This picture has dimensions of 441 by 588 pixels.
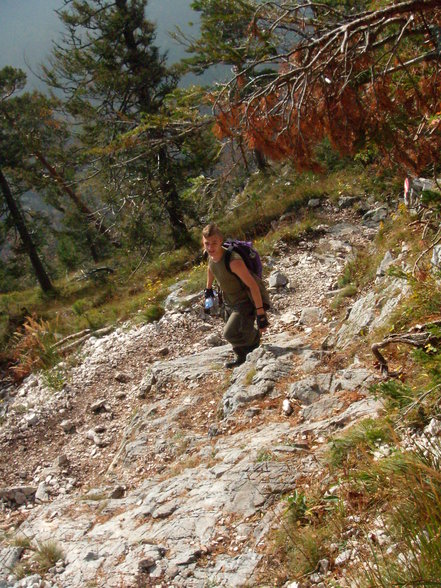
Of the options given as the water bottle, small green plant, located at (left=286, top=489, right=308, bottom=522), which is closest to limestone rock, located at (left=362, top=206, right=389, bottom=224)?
the water bottle

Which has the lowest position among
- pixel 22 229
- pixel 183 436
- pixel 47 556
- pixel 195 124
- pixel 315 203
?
pixel 183 436

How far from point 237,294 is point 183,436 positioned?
6.41 ft

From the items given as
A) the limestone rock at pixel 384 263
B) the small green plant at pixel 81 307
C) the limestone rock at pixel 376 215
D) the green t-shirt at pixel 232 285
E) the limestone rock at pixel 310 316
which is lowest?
the limestone rock at pixel 310 316

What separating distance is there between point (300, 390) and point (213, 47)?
8373 mm

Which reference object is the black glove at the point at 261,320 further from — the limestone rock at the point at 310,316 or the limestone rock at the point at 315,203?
the limestone rock at the point at 315,203

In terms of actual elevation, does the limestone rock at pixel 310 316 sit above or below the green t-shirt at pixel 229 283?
below

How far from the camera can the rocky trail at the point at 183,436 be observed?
3.44 metres

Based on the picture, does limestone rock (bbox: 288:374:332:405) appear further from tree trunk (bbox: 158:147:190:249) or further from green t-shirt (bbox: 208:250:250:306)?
tree trunk (bbox: 158:147:190:249)

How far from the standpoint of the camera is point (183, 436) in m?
5.50

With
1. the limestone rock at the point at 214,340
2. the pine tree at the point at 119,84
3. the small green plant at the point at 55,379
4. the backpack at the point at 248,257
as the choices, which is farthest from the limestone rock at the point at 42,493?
the pine tree at the point at 119,84

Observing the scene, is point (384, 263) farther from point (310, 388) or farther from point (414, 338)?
point (414, 338)

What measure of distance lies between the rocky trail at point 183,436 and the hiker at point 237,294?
0.32 metres

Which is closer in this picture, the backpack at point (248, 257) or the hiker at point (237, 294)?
the hiker at point (237, 294)

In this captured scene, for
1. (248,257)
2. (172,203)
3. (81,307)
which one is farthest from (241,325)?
(172,203)
